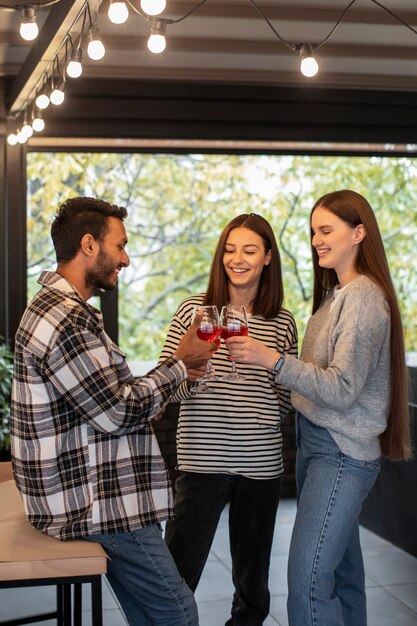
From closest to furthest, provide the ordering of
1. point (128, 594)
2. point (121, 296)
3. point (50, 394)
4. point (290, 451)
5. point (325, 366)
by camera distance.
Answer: point (50, 394), point (128, 594), point (325, 366), point (290, 451), point (121, 296)

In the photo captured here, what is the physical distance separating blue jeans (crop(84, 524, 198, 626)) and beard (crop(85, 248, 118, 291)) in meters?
0.64

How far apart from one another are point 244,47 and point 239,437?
272 centimetres

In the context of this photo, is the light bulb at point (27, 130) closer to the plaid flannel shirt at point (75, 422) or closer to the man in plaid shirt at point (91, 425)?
the man in plaid shirt at point (91, 425)

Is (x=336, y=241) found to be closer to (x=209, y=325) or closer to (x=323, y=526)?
(x=209, y=325)

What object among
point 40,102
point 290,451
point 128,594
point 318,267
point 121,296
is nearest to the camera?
point 128,594

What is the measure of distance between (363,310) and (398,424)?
0.35 metres

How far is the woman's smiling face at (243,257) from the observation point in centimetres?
307

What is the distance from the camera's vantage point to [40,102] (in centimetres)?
407

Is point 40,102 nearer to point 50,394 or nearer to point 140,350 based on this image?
point 50,394

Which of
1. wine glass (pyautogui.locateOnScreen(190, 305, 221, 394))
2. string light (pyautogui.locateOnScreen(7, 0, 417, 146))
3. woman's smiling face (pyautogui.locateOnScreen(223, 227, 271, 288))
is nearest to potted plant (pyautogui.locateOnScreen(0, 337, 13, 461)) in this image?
string light (pyautogui.locateOnScreen(7, 0, 417, 146))

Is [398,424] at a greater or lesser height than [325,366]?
lesser

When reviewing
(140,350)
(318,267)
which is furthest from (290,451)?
(318,267)

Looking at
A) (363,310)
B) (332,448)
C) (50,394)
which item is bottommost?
(332,448)

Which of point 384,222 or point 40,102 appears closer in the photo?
point 40,102
